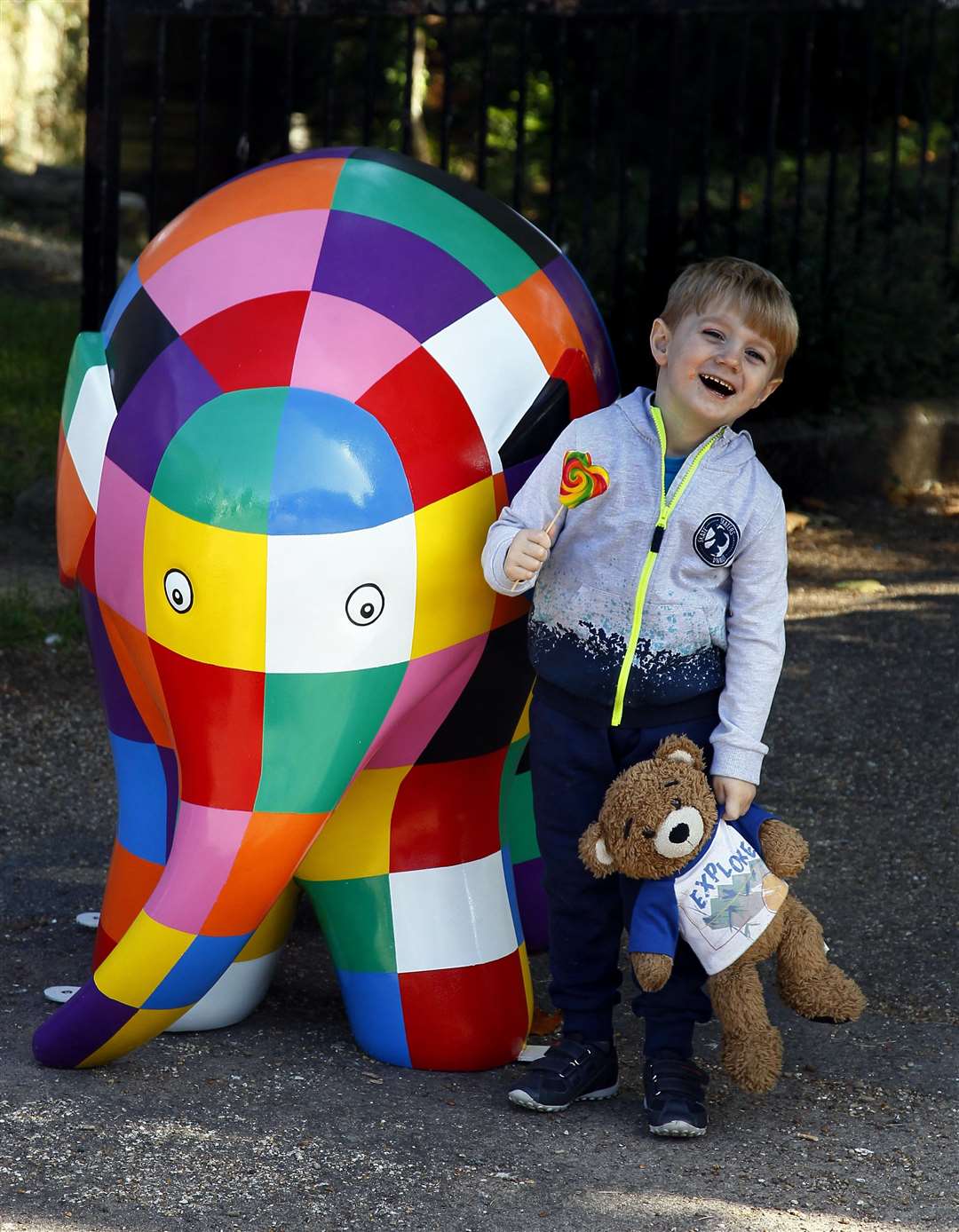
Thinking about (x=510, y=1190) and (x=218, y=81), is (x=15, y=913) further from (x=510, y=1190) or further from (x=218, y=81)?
(x=218, y=81)

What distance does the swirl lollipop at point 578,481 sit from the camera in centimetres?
265

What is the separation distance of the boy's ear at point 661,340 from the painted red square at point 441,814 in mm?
750

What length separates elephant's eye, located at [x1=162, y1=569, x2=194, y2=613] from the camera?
2576 mm

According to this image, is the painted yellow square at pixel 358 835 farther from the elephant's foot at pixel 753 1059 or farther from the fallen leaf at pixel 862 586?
the fallen leaf at pixel 862 586

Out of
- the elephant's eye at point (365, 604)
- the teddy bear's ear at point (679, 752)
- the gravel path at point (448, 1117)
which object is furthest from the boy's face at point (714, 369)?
the gravel path at point (448, 1117)

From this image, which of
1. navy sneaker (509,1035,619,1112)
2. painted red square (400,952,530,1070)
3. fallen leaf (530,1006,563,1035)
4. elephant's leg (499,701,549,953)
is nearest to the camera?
navy sneaker (509,1035,619,1112)

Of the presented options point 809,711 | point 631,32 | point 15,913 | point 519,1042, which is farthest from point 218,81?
point 519,1042

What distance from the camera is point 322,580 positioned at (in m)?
2.54

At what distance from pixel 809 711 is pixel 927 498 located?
3.06 meters

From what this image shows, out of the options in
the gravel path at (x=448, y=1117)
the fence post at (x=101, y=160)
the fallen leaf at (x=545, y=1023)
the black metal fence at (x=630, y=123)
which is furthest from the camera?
the black metal fence at (x=630, y=123)

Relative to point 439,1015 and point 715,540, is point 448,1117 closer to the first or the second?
point 439,1015

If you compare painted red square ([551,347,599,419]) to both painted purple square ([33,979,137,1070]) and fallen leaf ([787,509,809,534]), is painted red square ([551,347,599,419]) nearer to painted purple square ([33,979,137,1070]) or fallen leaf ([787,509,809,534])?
painted purple square ([33,979,137,1070])

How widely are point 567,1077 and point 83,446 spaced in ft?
4.48

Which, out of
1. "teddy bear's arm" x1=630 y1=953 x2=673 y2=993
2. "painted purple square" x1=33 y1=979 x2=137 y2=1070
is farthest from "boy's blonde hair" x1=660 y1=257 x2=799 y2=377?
"painted purple square" x1=33 y1=979 x2=137 y2=1070
